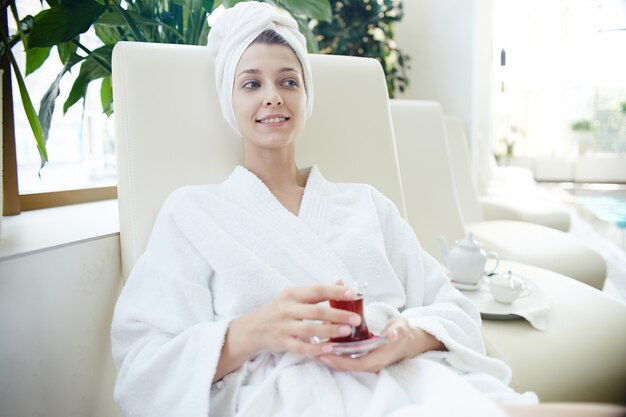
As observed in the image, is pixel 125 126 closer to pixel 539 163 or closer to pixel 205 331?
pixel 205 331

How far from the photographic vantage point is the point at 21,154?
1.85m

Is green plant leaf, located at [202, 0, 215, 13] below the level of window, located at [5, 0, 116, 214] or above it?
above

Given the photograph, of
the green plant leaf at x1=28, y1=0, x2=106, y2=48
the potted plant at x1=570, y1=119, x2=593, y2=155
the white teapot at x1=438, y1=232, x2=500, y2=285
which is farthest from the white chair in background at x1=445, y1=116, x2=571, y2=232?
the potted plant at x1=570, y1=119, x2=593, y2=155

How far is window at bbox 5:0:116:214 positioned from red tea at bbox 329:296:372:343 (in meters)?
1.14

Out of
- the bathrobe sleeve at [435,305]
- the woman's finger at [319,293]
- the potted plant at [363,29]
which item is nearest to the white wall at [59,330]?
the woman's finger at [319,293]

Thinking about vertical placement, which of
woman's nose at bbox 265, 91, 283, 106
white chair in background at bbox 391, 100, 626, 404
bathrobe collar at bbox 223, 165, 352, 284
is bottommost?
white chair in background at bbox 391, 100, 626, 404

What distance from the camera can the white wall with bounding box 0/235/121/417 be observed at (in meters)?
1.02

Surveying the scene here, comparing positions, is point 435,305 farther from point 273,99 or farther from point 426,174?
point 426,174

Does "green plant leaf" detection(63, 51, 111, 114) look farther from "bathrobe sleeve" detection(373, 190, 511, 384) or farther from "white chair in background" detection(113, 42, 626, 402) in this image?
"bathrobe sleeve" detection(373, 190, 511, 384)

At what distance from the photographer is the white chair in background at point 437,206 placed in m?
2.14

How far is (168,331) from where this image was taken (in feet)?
3.23

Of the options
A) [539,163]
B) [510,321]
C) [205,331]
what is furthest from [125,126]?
[539,163]

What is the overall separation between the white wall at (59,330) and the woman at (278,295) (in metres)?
0.16

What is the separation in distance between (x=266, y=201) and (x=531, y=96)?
35.2 ft
